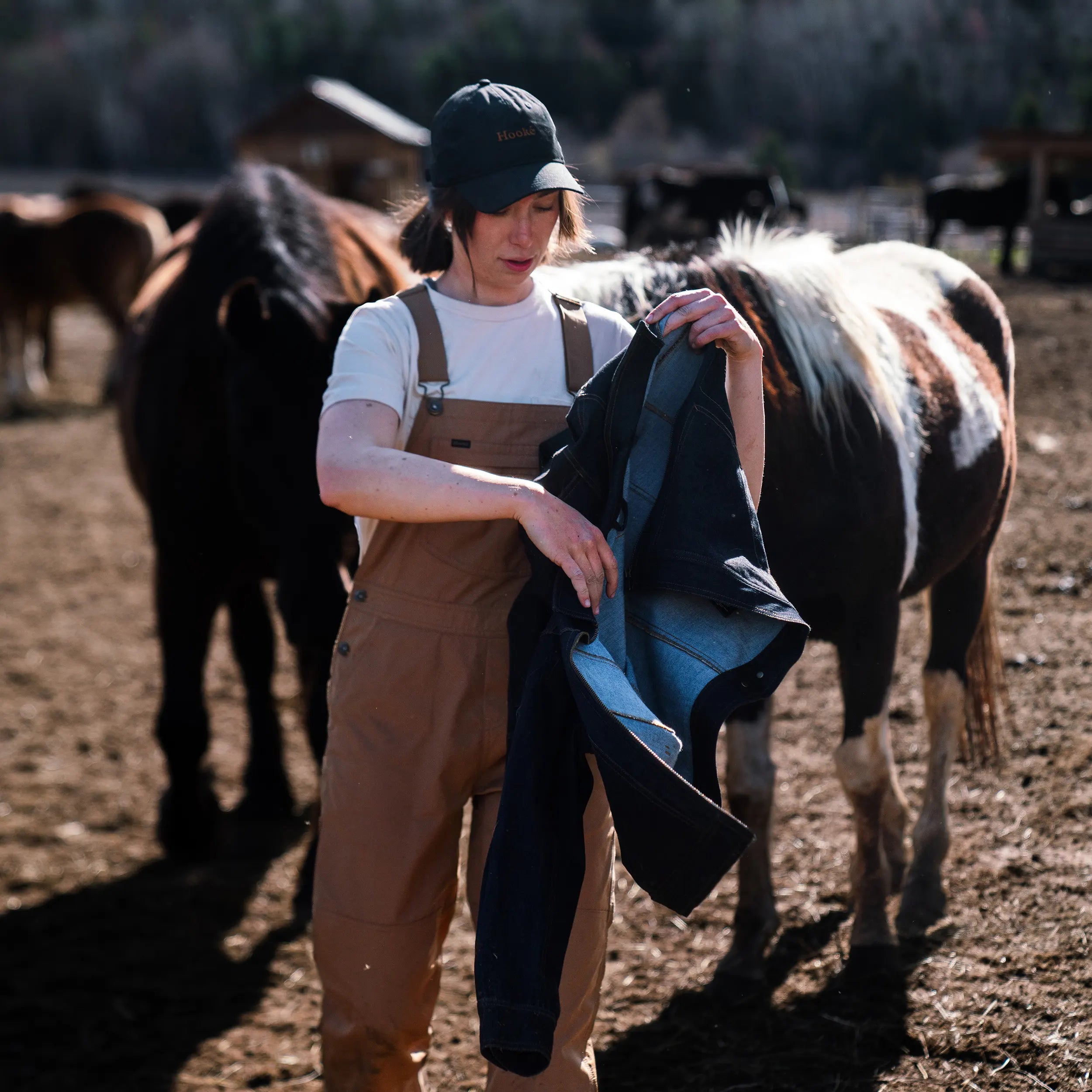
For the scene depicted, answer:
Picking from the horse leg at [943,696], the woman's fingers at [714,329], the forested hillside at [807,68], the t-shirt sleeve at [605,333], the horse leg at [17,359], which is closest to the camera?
the woman's fingers at [714,329]

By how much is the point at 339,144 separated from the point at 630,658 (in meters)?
13.8

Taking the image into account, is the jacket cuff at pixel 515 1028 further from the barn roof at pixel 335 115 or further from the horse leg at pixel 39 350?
the barn roof at pixel 335 115

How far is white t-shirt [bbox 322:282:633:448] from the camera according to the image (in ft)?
5.58

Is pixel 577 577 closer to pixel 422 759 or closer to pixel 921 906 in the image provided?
pixel 422 759

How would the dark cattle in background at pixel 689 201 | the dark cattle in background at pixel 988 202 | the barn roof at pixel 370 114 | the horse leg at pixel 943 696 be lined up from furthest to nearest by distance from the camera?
the barn roof at pixel 370 114, the dark cattle in background at pixel 988 202, the dark cattle in background at pixel 689 201, the horse leg at pixel 943 696

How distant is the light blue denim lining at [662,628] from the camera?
1.62m

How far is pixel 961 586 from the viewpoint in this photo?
313 centimetres

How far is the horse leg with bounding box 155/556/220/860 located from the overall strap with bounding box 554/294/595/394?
6.74 feet

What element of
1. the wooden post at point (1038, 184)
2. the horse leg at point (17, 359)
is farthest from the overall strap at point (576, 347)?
the horse leg at point (17, 359)

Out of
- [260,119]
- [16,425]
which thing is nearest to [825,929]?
[16,425]

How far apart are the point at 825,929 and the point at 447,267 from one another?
1.96 meters

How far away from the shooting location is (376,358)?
5.60 ft

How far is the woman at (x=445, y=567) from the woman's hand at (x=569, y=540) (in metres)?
0.03

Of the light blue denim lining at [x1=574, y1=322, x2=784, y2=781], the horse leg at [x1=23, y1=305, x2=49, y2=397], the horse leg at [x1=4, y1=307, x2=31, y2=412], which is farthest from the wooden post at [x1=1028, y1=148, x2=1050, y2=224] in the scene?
the horse leg at [x1=23, y1=305, x2=49, y2=397]
